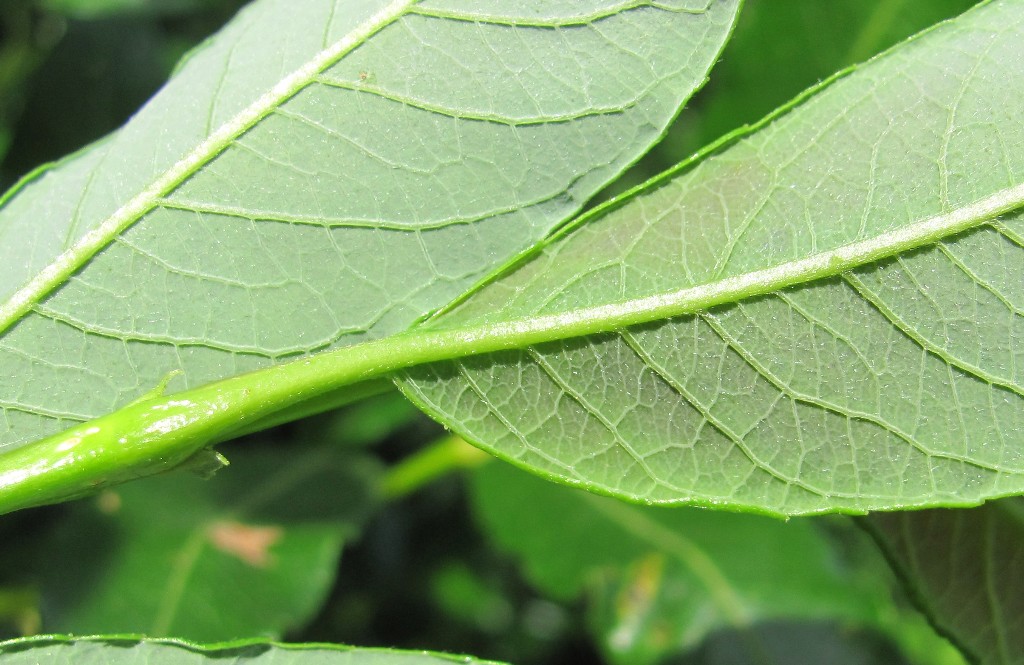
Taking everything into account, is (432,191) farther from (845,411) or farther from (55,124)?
(55,124)

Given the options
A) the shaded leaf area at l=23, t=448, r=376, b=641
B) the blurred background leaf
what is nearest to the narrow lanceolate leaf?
the shaded leaf area at l=23, t=448, r=376, b=641

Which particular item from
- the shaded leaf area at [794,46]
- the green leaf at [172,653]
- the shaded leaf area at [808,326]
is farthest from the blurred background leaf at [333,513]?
the shaded leaf area at [808,326]

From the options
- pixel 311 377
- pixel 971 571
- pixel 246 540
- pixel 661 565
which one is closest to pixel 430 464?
pixel 246 540

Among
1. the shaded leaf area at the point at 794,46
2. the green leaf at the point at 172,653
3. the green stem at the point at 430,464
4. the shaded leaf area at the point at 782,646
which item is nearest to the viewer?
the green leaf at the point at 172,653

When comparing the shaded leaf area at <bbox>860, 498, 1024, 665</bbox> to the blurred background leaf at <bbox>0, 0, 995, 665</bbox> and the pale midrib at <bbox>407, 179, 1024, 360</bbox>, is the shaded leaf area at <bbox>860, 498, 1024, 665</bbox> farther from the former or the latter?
the blurred background leaf at <bbox>0, 0, 995, 665</bbox>

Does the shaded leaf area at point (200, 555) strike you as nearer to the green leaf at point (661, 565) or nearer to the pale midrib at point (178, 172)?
the green leaf at point (661, 565)

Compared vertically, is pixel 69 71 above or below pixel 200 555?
above

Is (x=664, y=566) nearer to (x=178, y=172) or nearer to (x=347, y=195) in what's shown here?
(x=347, y=195)

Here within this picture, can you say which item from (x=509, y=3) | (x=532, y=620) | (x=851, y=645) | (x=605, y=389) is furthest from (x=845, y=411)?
(x=532, y=620)
